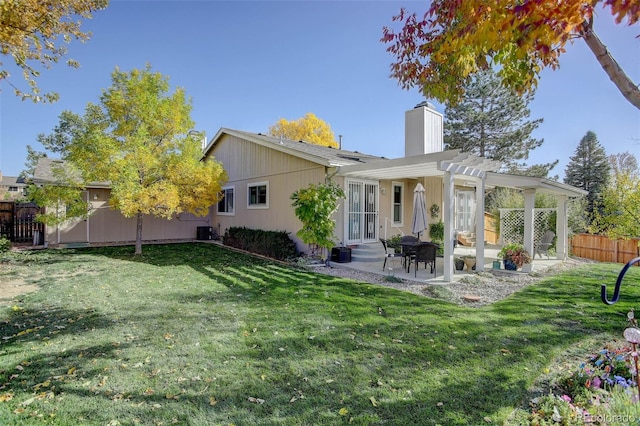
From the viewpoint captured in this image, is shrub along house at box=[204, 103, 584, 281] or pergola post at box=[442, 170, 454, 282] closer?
pergola post at box=[442, 170, 454, 282]

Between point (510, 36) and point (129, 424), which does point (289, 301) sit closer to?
point (129, 424)

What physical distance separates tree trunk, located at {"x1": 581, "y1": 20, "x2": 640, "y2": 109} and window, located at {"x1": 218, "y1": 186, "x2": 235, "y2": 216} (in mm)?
14268

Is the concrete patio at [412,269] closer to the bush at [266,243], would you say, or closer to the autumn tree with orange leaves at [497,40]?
the bush at [266,243]

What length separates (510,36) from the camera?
2.23m

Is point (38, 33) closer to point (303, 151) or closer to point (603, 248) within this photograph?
point (303, 151)

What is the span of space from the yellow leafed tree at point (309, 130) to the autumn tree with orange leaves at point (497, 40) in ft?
90.5

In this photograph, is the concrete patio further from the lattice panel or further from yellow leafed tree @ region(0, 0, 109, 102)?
yellow leafed tree @ region(0, 0, 109, 102)

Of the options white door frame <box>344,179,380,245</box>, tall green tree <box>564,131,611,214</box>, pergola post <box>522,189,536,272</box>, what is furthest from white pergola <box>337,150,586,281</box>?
tall green tree <box>564,131,611,214</box>

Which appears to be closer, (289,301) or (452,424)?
(452,424)

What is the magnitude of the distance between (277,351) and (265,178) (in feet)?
31.8

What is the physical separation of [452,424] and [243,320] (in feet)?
10.5

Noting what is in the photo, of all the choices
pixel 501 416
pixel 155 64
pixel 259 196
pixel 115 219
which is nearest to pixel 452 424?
pixel 501 416

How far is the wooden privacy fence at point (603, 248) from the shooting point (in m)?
12.3

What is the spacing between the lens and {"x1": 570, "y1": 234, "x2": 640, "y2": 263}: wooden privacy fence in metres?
12.3
